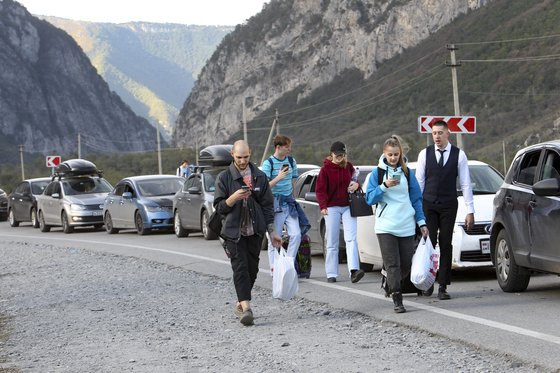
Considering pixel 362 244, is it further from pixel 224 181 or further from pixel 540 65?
pixel 540 65

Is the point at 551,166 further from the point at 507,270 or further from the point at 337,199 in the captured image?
the point at 337,199

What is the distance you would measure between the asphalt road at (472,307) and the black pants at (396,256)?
0.33 metres

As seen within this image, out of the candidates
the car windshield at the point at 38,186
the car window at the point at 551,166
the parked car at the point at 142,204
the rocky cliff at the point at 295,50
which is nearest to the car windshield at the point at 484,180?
the car window at the point at 551,166

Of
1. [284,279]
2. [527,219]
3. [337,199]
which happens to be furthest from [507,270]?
[284,279]

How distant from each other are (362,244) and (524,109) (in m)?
87.6

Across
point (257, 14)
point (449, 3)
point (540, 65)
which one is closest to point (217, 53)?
point (257, 14)

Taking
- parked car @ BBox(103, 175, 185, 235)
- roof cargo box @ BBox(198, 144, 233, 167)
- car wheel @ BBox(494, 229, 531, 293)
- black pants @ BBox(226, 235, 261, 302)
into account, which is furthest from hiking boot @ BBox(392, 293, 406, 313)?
parked car @ BBox(103, 175, 185, 235)

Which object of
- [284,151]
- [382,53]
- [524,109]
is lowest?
[284,151]

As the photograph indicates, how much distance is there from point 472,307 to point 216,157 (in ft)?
50.3

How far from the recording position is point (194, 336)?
10.0 metres

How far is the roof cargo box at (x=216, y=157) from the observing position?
2578cm

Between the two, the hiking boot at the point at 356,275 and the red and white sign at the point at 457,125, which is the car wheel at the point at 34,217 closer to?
the red and white sign at the point at 457,125

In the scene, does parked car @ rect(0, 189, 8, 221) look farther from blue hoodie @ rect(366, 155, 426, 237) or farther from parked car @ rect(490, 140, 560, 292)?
blue hoodie @ rect(366, 155, 426, 237)

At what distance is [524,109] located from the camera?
99188 millimetres
